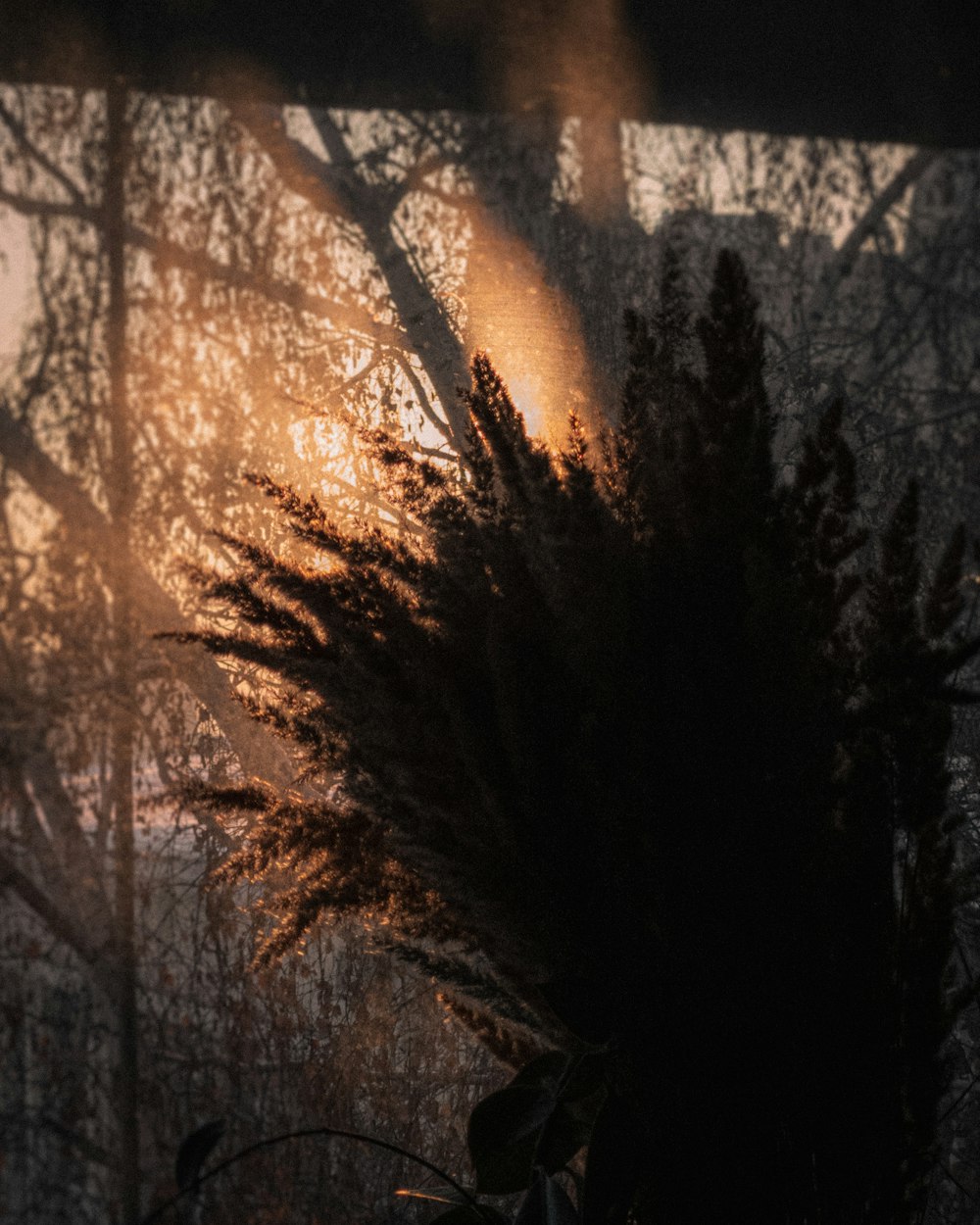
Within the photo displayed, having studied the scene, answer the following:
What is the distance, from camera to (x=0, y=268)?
3.14 feet

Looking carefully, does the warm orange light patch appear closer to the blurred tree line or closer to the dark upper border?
the blurred tree line

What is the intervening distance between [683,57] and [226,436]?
677mm

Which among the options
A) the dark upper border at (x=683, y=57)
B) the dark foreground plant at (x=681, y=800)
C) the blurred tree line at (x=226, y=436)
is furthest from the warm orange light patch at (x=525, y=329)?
the dark foreground plant at (x=681, y=800)

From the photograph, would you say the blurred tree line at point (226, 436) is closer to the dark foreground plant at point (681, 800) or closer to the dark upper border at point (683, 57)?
the dark upper border at point (683, 57)

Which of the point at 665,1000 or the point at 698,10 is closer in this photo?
the point at 665,1000

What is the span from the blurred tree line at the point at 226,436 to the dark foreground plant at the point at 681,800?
296mm

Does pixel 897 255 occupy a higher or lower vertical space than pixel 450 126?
lower

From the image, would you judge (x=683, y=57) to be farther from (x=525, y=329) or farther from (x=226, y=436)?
(x=226, y=436)

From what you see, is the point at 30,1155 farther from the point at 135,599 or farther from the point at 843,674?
the point at 843,674

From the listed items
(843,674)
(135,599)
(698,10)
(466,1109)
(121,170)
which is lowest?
(466,1109)

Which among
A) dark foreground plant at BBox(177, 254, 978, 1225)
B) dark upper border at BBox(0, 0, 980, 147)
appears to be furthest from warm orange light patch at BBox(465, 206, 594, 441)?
dark foreground plant at BBox(177, 254, 978, 1225)

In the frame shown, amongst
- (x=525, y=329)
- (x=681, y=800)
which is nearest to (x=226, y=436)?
(x=525, y=329)

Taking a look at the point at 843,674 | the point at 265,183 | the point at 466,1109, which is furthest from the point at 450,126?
the point at 466,1109

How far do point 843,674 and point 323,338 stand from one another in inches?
24.6
